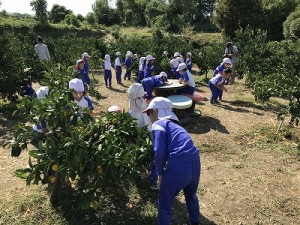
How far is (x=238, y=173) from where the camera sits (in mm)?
6070

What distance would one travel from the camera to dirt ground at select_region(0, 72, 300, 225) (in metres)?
4.93

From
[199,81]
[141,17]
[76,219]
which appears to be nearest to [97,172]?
[76,219]

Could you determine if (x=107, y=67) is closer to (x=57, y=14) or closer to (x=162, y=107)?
(x=162, y=107)

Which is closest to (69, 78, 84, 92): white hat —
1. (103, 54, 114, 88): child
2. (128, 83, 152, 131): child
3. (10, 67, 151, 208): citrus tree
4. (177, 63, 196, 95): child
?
(10, 67, 151, 208): citrus tree

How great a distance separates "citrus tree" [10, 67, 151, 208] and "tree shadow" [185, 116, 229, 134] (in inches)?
170

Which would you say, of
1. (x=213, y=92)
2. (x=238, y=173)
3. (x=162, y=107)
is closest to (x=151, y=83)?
(x=213, y=92)

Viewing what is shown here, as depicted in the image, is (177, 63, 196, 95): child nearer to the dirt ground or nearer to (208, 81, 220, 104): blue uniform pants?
the dirt ground

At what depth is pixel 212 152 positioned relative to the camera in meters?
7.03

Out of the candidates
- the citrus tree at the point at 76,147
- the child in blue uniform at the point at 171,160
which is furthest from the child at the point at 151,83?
the child in blue uniform at the point at 171,160

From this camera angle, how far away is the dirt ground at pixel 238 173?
4930mm

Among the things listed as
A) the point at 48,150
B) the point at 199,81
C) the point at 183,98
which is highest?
the point at 48,150

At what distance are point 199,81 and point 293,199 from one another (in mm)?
10970

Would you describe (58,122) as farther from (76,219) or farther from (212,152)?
(212,152)

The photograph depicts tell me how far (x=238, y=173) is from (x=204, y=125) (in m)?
2.75
